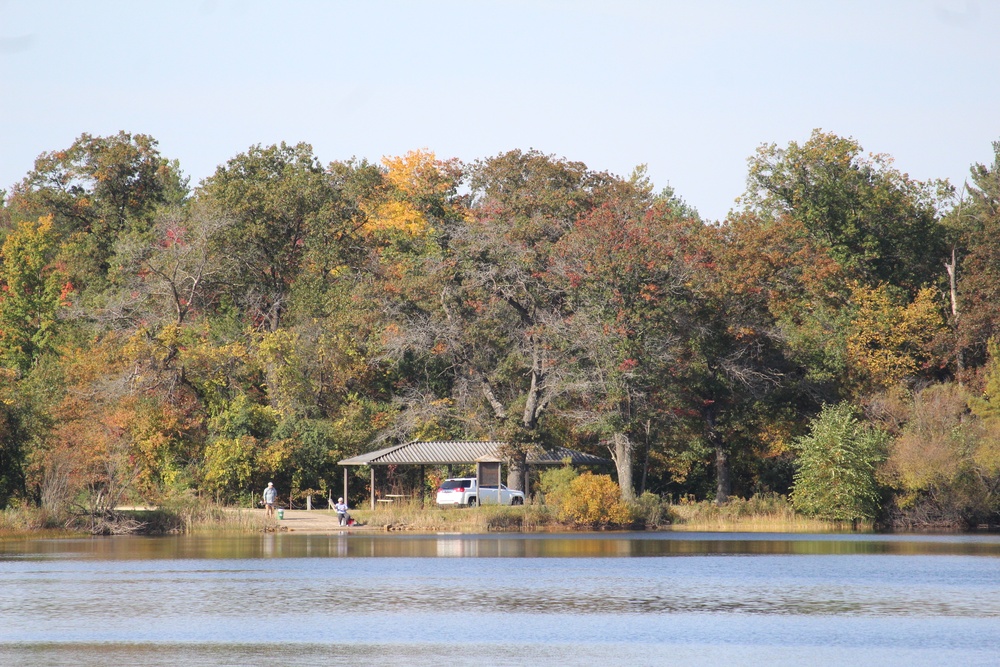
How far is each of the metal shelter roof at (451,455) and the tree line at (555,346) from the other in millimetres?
1146

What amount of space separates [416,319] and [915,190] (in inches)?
1098

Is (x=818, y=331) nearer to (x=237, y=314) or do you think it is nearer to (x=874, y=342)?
(x=874, y=342)

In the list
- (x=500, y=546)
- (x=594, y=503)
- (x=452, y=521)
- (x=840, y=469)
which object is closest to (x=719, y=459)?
(x=840, y=469)

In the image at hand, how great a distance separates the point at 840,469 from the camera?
53.2 m

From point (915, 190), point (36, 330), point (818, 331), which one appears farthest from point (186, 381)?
point (915, 190)

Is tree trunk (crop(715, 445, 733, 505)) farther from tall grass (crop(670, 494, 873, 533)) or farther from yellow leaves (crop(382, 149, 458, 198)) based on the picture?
yellow leaves (crop(382, 149, 458, 198))

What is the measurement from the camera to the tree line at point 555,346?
5469 cm

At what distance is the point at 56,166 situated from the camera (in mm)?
82812

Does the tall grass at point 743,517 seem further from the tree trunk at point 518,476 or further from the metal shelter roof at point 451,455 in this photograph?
the tree trunk at point 518,476

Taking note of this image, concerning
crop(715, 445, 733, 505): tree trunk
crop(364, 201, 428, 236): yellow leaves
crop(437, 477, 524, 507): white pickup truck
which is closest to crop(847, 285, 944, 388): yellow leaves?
crop(715, 445, 733, 505): tree trunk

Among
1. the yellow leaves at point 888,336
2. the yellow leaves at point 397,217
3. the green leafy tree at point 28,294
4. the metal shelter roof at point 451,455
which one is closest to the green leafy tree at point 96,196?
the green leafy tree at point 28,294

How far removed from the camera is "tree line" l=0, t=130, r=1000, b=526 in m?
54.7

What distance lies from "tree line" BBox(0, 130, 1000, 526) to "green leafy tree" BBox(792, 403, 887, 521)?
0.11 meters

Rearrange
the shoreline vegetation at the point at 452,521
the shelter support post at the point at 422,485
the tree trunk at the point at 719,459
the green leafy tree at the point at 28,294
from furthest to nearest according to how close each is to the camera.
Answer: the green leafy tree at the point at 28,294
the shelter support post at the point at 422,485
the tree trunk at the point at 719,459
the shoreline vegetation at the point at 452,521
